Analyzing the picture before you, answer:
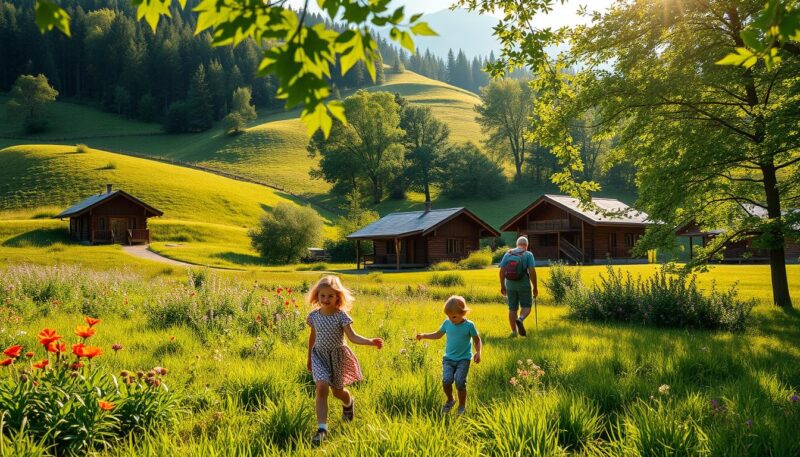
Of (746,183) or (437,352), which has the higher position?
(746,183)

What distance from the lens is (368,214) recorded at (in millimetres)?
52094

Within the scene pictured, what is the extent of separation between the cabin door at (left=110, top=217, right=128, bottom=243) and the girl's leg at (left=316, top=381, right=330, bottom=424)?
50.5 m

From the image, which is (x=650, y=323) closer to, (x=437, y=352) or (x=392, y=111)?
(x=437, y=352)

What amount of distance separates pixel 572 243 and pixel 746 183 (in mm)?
32200

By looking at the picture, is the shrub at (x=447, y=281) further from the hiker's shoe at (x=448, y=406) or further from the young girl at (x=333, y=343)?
the young girl at (x=333, y=343)

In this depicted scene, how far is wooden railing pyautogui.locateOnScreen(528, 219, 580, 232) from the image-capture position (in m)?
43.2

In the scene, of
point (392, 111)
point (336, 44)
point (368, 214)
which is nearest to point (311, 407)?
point (336, 44)

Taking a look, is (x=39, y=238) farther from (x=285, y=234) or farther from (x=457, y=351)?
(x=457, y=351)

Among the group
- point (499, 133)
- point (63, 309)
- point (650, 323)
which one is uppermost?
point (499, 133)

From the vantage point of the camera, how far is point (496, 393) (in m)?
5.48

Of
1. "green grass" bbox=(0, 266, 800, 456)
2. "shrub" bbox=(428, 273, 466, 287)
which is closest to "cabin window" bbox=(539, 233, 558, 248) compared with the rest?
"shrub" bbox=(428, 273, 466, 287)

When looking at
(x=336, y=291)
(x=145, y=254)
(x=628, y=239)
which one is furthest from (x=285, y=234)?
(x=336, y=291)

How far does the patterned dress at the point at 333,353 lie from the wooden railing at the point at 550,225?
40.3 m

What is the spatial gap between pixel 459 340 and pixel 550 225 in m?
41.0
